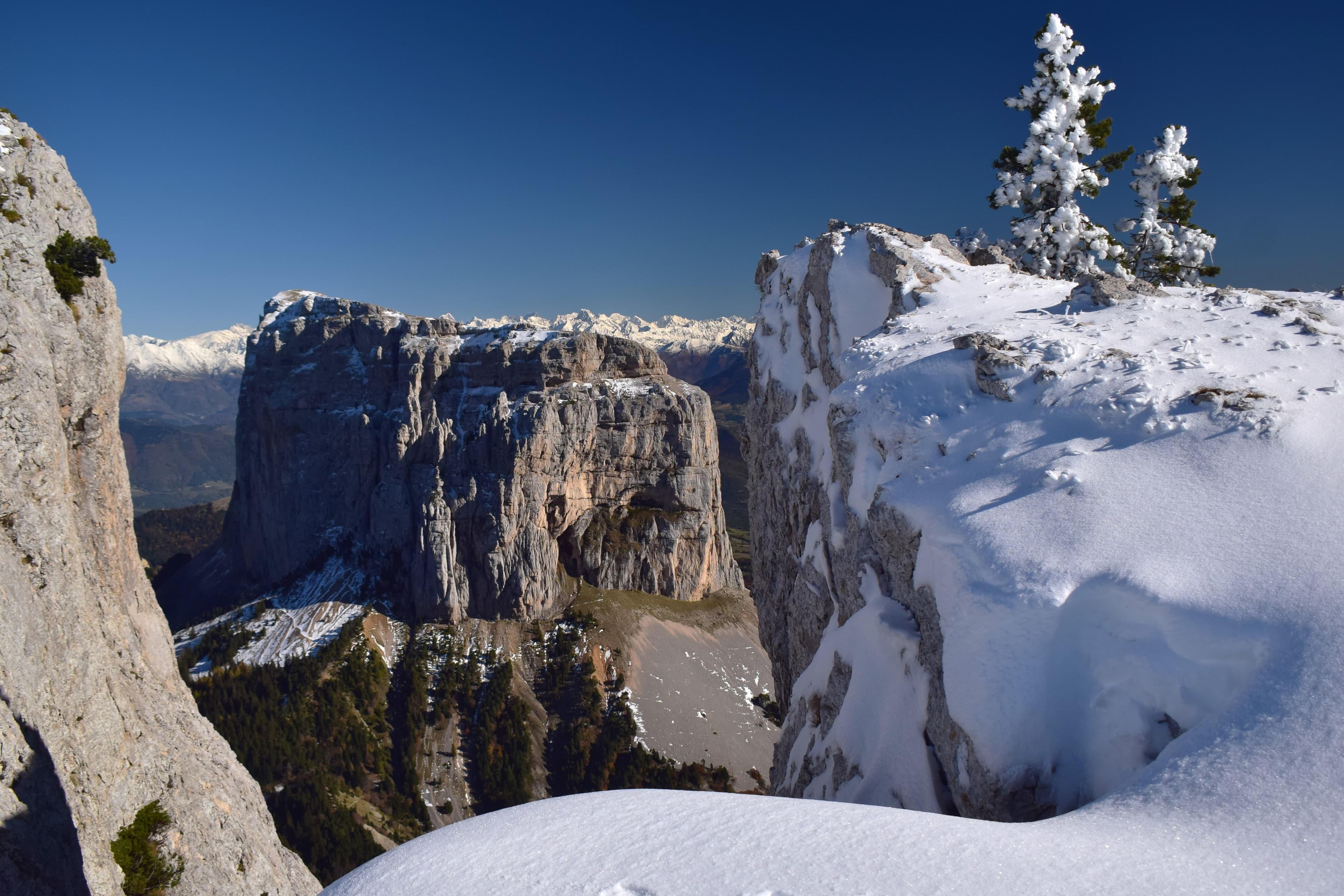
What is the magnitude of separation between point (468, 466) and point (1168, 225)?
291ft

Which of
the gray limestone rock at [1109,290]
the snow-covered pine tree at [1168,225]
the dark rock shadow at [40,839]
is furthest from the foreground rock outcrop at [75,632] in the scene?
the snow-covered pine tree at [1168,225]

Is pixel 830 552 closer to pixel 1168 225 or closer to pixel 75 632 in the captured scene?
pixel 75 632

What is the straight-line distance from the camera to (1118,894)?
6.57 metres

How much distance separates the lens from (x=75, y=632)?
640 inches

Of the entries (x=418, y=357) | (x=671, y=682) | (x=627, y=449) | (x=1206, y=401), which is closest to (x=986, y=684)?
(x=1206, y=401)

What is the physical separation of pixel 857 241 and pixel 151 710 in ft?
91.4

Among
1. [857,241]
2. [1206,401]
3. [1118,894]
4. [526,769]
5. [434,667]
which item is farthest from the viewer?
[434,667]

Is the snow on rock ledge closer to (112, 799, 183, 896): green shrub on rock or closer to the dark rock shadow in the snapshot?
the dark rock shadow

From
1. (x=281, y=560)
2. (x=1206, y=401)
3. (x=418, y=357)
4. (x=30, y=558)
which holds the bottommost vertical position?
(x=281, y=560)

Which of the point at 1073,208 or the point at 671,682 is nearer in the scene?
the point at 1073,208

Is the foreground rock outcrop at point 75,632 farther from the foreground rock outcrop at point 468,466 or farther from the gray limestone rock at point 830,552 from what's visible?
the foreground rock outcrop at point 468,466

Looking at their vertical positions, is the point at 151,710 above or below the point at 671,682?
above

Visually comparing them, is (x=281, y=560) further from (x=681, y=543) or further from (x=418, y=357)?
(x=681, y=543)

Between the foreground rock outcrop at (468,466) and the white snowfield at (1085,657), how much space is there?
8998cm
